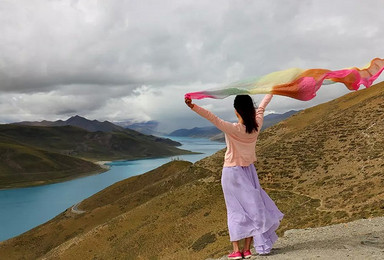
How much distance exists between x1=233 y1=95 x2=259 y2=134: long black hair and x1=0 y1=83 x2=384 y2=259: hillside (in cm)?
1319

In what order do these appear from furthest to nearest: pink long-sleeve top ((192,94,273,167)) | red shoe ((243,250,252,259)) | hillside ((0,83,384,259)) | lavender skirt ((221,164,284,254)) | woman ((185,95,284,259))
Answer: hillside ((0,83,384,259))
red shoe ((243,250,252,259))
lavender skirt ((221,164,284,254))
woman ((185,95,284,259))
pink long-sleeve top ((192,94,273,167))

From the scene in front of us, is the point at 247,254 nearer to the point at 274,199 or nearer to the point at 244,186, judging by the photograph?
the point at 244,186

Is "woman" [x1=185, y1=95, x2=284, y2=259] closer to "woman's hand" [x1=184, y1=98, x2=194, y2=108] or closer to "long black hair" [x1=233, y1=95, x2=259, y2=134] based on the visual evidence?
"long black hair" [x1=233, y1=95, x2=259, y2=134]

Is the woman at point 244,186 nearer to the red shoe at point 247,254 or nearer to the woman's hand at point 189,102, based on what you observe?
the red shoe at point 247,254

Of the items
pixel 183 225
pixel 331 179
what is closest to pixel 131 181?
pixel 183 225

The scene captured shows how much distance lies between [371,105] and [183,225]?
125ft

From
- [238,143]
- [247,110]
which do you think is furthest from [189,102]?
[238,143]

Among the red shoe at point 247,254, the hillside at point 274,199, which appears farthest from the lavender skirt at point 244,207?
the hillside at point 274,199

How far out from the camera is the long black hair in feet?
29.8

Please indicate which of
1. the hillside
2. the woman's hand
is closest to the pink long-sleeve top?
the woman's hand

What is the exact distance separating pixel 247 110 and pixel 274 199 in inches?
1174

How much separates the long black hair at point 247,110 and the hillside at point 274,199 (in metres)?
13.2

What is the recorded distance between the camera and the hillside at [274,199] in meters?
26.5

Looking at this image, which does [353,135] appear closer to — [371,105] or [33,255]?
[371,105]
